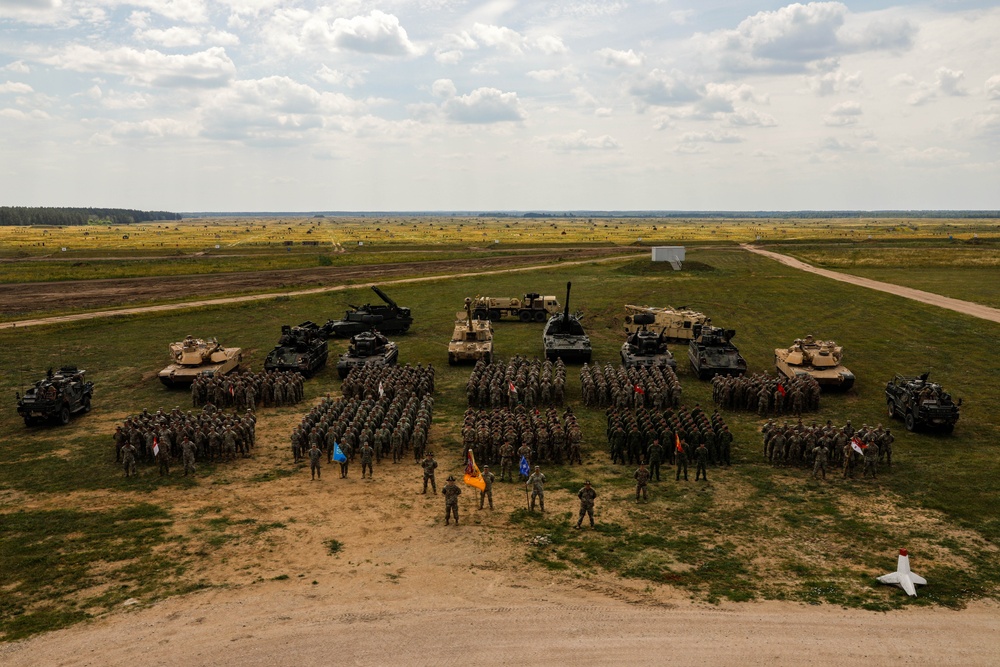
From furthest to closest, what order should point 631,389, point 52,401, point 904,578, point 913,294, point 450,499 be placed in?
point 913,294
point 631,389
point 52,401
point 450,499
point 904,578

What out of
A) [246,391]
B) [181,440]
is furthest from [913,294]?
[181,440]

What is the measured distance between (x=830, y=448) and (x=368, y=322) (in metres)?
25.7

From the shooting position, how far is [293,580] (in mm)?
11977

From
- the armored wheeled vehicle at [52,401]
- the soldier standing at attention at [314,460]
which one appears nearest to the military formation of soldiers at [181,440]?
the soldier standing at attention at [314,460]

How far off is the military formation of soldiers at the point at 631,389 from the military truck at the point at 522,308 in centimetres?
1745

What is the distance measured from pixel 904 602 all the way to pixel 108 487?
17.8 metres

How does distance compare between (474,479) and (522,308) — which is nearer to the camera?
(474,479)

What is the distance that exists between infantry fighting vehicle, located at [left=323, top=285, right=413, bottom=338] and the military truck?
5.92 metres

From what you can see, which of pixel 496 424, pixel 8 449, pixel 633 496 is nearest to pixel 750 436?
pixel 633 496

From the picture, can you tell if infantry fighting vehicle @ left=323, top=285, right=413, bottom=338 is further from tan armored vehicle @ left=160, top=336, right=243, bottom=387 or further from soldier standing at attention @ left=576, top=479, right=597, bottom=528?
soldier standing at attention @ left=576, top=479, right=597, bottom=528

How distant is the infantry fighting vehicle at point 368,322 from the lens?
3666cm

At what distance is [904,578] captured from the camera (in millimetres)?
11367

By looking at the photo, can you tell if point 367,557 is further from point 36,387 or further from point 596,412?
point 36,387

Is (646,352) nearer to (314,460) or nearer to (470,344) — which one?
(470,344)
